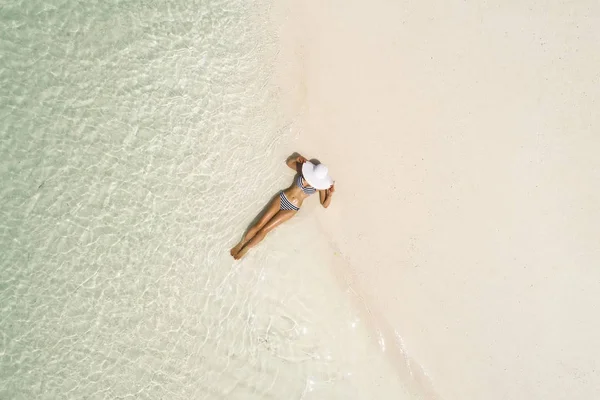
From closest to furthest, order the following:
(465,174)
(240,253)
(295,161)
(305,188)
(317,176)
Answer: (317,176), (305,188), (240,253), (295,161), (465,174)

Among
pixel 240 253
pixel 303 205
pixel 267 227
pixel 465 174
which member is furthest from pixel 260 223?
pixel 465 174

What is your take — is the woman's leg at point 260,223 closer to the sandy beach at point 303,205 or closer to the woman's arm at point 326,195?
the sandy beach at point 303,205

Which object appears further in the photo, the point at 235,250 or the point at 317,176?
the point at 235,250

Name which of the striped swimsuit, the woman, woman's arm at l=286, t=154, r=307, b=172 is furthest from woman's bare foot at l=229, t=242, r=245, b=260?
woman's arm at l=286, t=154, r=307, b=172

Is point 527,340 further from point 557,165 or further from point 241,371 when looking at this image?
point 241,371

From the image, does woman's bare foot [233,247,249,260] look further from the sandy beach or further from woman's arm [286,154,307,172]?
woman's arm [286,154,307,172]

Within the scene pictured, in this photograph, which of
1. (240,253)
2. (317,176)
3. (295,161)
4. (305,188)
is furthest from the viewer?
(295,161)

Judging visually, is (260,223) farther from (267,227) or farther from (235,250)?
(235,250)

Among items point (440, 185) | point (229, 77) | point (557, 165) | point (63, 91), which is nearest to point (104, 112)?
point (63, 91)
